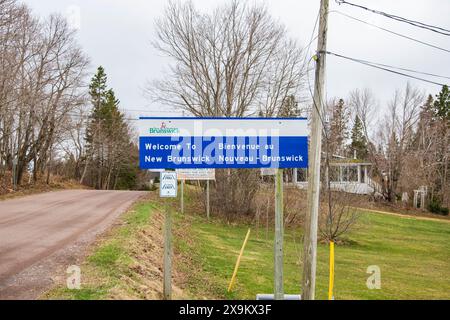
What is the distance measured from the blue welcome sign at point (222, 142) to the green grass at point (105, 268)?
2159mm

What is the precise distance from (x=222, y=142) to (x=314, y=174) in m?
1.85

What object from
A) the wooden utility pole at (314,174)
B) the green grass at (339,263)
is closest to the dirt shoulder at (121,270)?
the green grass at (339,263)

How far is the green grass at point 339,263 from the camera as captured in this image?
38.2 feet

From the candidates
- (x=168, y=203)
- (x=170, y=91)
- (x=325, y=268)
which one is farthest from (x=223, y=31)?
(x=168, y=203)

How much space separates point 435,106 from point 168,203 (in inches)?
2812

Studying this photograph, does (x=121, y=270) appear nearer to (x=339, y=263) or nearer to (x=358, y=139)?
(x=339, y=263)

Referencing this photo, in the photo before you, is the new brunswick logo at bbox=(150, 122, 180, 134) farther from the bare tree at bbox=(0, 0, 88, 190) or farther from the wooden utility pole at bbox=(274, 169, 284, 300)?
the bare tree at bbox=(0, 0, 88, 190)

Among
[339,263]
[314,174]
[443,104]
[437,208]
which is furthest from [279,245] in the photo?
[443,104]

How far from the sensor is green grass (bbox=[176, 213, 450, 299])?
11641mm

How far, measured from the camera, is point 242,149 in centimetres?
792

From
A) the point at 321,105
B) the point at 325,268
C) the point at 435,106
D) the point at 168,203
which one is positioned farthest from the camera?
the point at 435,106

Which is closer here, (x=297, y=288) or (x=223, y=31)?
(x=297, y=288)

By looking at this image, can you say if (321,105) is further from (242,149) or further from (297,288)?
(297,288)

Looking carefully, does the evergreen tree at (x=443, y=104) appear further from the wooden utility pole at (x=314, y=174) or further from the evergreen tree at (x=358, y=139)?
the wooden utility pole at (x=314, y=174)
